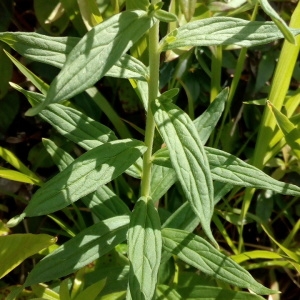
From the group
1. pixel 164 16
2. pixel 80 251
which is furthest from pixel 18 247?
pixel 164 16

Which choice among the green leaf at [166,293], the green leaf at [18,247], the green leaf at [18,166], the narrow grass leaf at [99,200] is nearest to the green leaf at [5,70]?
the green leaf at [18,166]

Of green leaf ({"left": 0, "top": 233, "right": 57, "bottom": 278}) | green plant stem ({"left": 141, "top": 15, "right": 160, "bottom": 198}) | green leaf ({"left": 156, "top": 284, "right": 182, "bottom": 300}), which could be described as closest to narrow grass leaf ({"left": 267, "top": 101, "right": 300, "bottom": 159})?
green plant stem ({"left": 141, "top": 15, "right": 160, "bottom": 198})

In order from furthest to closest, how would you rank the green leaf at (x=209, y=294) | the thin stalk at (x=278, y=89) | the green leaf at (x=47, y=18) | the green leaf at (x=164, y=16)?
the green leaf at (x=47, y=18), the thin stalk at (x=278, y=89), the green leaf at (x=209, y=294), the green leaf at (x=164, y=16)

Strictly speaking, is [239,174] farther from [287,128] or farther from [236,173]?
[287,128]

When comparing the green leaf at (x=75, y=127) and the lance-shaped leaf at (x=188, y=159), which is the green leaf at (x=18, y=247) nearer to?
the green leaf at (x=75, y=127)

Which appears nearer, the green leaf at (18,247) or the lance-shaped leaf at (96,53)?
the lance-shaped leaf at (96,53)

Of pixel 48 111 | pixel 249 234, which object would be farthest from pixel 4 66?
pixel 249 234

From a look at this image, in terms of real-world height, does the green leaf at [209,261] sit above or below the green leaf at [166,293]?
above
